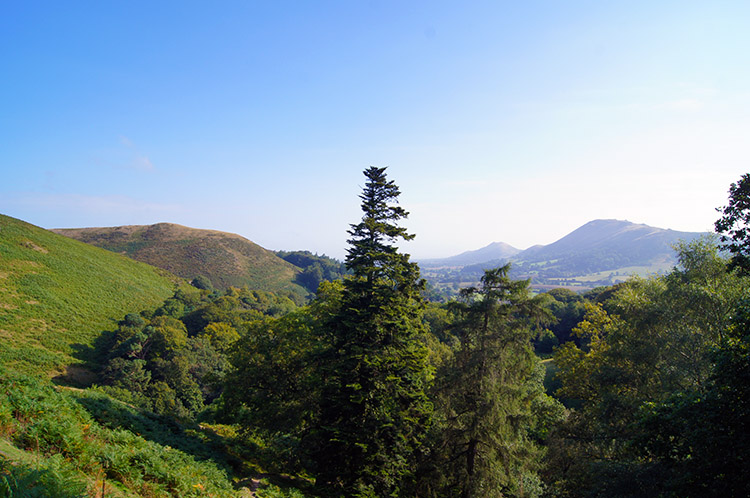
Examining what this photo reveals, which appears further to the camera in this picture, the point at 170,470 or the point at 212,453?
the point at 212,453

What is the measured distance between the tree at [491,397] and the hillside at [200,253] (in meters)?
96.3

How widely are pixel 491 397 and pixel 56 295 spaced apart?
62200 mm

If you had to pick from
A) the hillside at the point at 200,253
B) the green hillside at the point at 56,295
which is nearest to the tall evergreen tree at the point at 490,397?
the green hillside at the point at 56,295

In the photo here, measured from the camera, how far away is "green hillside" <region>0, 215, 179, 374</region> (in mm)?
37000

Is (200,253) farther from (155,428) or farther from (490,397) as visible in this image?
(490,397)

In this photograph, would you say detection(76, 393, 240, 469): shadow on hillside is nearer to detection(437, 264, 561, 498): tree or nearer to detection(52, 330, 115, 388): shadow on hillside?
detection(437, 264, 561, 498): tree

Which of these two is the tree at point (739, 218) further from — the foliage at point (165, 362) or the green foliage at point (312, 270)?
the green foliage at point (312, 270)

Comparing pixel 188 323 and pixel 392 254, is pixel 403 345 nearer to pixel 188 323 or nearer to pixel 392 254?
pixel 392 254

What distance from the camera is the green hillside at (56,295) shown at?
37.0 meters

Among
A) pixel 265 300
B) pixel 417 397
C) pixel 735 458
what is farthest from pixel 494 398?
pixel 265 300

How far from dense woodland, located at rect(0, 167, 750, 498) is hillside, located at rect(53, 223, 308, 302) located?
9120 centimetres

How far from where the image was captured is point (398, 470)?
45.8 ft

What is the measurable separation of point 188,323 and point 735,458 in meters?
71.2

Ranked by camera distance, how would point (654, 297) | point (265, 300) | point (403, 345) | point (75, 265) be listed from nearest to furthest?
point (403, 345)
point (654, 297)
point (75, 265)
point (265, 300)
